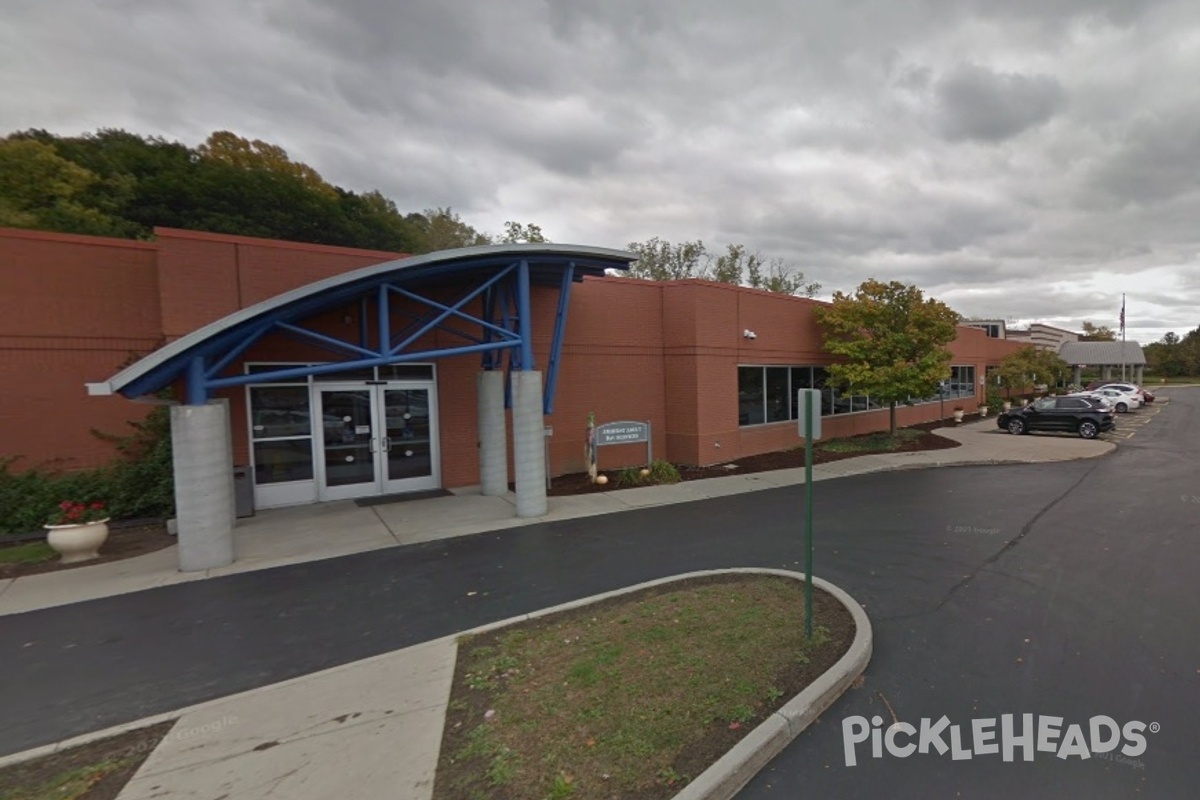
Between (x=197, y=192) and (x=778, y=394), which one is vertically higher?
(x=197, y=192)

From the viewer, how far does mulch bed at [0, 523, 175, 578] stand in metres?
6.62

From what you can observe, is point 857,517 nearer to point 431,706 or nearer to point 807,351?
point 431,706

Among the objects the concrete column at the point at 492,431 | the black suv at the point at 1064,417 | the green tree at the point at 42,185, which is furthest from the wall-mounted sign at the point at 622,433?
the green tree at the point at 42,185

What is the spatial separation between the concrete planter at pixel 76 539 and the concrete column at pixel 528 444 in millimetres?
5810

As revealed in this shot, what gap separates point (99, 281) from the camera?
8617 millimetres

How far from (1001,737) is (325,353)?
35.9 feet

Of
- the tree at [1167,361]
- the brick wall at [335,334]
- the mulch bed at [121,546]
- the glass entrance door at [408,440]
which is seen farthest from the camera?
the tree at [1167,361]

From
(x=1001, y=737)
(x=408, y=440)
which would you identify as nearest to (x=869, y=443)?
(x=408, y=440)

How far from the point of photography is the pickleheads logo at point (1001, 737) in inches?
120

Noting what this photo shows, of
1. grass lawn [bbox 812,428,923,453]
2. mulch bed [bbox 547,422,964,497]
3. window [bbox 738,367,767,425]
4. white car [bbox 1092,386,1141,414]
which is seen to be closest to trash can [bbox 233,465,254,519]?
mulch bed [bbox 547,422,964,497]

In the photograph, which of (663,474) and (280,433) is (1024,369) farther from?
(280,433)

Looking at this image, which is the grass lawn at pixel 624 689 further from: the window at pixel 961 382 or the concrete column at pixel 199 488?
the window at pixel 961 382

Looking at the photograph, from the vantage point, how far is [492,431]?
1049cm

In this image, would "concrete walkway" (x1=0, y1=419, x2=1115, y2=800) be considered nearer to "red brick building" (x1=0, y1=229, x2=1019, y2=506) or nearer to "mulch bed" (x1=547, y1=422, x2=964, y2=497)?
"red brick building" (x1=0, y1=229, x2=1019, y2=506)
